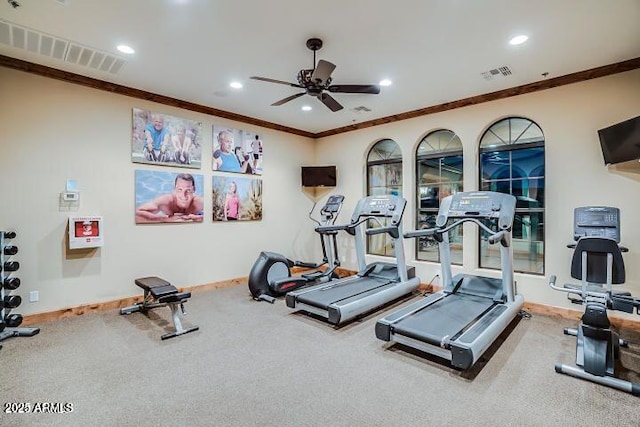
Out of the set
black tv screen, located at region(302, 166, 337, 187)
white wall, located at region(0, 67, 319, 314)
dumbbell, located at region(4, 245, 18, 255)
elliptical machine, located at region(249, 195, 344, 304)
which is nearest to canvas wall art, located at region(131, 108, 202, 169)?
white wall, located at region(0, 67, 319, 314)

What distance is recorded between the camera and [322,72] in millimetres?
3232

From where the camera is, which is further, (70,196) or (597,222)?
(70,196)

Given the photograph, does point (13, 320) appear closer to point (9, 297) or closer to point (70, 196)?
point (9, 297)

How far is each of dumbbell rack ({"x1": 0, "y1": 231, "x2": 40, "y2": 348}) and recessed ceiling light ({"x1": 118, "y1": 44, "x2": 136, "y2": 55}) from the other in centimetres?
241

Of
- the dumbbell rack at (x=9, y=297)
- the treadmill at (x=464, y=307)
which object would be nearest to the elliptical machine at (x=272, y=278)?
the treadmill at (x=464, y=307)

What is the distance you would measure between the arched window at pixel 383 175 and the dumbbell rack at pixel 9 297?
5.42m

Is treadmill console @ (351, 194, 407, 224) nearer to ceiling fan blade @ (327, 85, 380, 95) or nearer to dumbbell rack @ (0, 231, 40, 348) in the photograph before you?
ceiling fan blade @ (327, 85, 380, 95)

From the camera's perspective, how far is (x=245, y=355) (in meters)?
3.14

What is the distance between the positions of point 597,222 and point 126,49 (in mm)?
5766

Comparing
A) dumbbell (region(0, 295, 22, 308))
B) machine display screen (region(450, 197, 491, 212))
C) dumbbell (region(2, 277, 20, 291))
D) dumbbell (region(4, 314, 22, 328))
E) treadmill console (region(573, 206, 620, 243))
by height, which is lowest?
dumbbell (region(4, 314, 22, 328))

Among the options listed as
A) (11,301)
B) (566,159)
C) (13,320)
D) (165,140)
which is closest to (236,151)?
(165,140)

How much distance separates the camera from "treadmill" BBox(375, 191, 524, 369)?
9.45 ft

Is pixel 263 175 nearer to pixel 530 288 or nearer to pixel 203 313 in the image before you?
pixel 203 313

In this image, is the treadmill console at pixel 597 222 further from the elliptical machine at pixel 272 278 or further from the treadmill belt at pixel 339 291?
the elliptical machine at pixel 272 278
